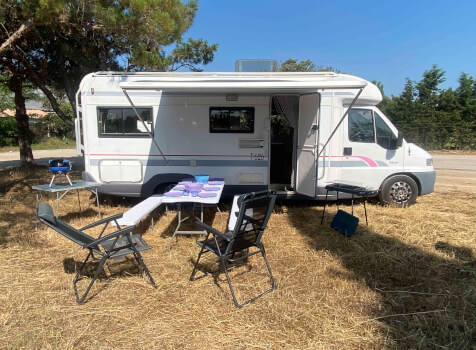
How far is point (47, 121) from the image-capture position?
21.9 metres

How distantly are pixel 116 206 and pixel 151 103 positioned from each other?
213cm

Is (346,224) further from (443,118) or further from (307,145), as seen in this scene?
(443,118)

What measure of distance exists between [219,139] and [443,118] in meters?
18.3

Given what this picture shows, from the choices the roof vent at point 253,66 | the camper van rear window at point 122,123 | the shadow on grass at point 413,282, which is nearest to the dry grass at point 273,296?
the shadow on grass at point 413,282

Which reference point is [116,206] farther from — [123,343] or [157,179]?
[123,343]

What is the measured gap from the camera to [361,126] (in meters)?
5.34

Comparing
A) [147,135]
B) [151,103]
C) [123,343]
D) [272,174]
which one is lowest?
[123,343]

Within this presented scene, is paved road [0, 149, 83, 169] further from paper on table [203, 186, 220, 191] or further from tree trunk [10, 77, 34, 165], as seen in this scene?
paper on table [203, 186, 220, 191]

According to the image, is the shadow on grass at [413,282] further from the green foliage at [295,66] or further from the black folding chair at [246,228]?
the green foliage at [295,66]

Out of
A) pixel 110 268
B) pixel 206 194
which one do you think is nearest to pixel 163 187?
pixel 206 194

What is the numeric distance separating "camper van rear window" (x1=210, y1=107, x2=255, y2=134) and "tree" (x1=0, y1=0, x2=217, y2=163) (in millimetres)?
1882

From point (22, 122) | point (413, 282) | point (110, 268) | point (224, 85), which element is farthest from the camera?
point (22, 122)

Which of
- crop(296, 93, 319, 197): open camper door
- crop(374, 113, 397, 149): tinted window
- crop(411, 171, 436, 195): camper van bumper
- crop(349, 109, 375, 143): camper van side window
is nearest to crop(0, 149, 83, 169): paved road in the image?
crop(296, 93, 319, 197): open camper door

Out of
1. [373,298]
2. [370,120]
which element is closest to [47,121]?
[370,120]
